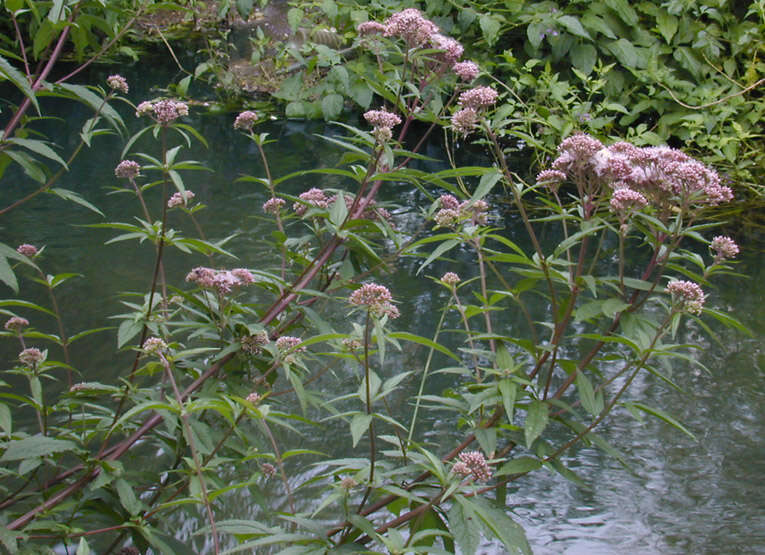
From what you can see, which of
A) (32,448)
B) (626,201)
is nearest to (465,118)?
(626,201)

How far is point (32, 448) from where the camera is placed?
110 centimetres

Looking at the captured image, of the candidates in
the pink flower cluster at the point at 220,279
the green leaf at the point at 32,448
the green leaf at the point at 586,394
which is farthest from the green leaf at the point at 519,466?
the green leaf at the point at 32,448

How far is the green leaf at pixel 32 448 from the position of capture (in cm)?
108

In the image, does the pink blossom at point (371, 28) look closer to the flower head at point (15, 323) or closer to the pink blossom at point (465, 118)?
the pink blossom at point (465, 118)

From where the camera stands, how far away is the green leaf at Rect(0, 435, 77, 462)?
1.08 m

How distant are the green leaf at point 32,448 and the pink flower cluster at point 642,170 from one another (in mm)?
855

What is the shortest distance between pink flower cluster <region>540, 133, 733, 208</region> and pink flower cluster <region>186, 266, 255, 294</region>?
54cm

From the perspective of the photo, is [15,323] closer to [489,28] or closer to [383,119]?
[383,119]

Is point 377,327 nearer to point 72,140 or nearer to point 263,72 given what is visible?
point 72,140

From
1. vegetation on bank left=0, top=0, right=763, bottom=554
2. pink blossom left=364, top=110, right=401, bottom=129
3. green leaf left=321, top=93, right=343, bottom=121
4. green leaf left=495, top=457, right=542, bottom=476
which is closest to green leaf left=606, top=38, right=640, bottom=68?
green leaf left=321, top=93, right=343, bottom=121

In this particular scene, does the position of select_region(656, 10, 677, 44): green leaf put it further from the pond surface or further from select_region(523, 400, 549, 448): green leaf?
select_region(523, 400, 549, 448): green leaf

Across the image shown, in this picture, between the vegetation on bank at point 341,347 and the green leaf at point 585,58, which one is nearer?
the vegetation on bank at point 341,347

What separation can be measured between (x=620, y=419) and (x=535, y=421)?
47.7 inches

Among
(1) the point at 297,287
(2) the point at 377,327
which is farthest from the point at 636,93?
(2) the point at 377,327
